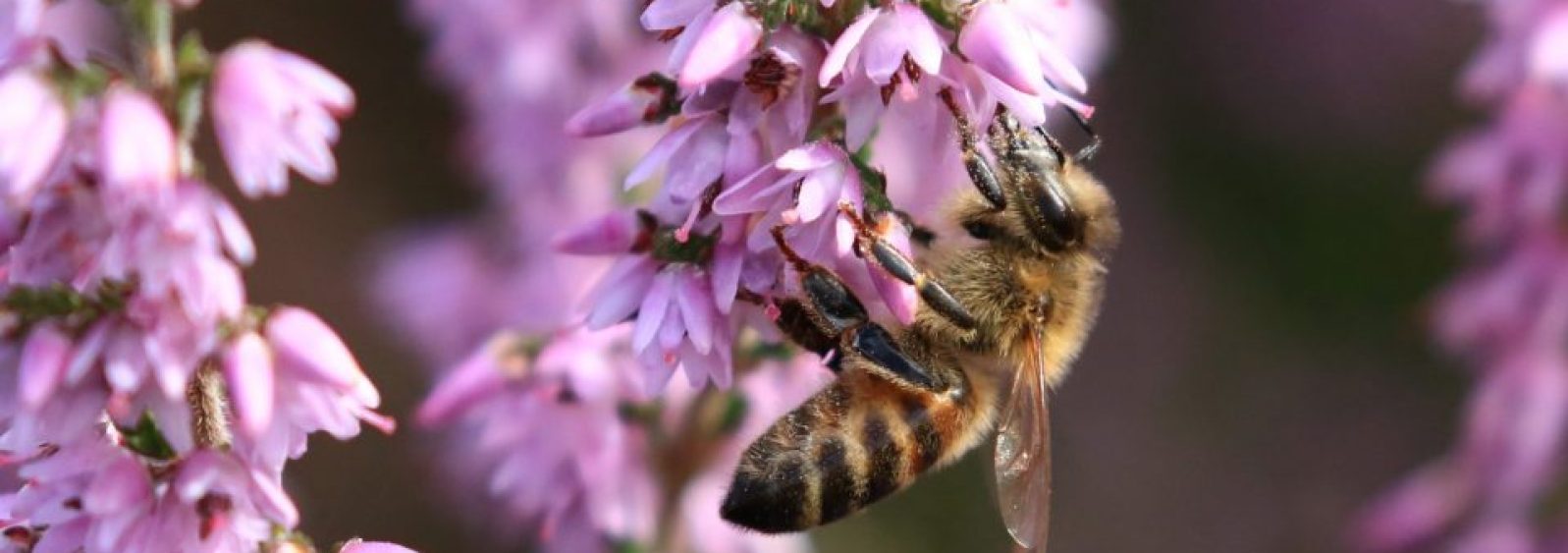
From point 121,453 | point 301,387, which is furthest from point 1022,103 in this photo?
point 121,453

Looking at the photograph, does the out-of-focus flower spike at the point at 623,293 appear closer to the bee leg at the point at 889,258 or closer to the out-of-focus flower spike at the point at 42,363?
the bee leg at the point at 889,258

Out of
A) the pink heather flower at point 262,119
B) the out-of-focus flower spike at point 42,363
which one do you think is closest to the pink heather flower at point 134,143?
the pink heather flower at point 262,119

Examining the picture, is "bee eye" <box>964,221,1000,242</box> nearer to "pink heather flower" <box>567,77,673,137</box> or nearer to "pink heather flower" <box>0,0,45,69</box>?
"pink heather flower" <box>567,77,673,137</box>

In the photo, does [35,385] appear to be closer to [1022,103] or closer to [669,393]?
[1022,103]

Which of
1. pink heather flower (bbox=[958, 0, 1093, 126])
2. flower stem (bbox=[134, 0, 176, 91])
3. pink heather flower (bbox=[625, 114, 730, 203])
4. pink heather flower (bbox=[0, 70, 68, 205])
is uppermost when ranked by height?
pink heather flower (bbox=[958, 0, 1093, 126])

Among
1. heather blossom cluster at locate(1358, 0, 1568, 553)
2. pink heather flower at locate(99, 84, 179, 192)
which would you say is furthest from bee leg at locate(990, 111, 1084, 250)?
heather blossom cluster at locate(1358, 0, 1568, 553)

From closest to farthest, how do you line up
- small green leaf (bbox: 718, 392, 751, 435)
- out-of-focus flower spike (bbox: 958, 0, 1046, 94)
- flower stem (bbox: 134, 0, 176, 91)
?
flower stem (bbox: 134, 0, 176, 91) → out-of-focus flower spike (bbox: 958, 0, 1046, 94) → small green leaf (bbox: 718, 392, 751, 435)
